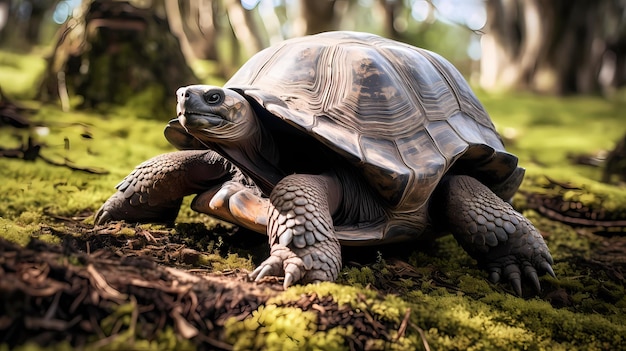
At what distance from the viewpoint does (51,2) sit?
1620 cm

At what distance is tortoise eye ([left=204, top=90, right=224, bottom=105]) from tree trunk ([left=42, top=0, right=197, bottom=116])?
3.58 metres

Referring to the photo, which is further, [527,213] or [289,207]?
[527,213]

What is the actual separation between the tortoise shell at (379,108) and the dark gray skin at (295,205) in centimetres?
18

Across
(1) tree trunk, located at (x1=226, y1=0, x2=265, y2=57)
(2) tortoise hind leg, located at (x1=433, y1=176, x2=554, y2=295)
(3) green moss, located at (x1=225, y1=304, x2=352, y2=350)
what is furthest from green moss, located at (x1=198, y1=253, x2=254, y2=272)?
(1) tree trunk, located at (x1=226, y1=0, x2=265, y2=57)

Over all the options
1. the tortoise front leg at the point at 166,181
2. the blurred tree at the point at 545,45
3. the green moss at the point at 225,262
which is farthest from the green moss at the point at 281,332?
the blurred tree at the point at 545,45

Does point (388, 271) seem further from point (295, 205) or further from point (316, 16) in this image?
point (316, 16)

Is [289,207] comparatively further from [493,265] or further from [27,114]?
[27,114]

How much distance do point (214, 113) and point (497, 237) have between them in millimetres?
1586

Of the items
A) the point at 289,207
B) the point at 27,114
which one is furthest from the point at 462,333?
the point at 27,114

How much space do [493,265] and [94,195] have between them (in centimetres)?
261

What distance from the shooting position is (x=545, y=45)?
1270cm

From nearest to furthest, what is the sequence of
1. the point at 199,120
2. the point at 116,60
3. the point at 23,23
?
the point at 199,120 → the point at 116,60 → the point at 23,23

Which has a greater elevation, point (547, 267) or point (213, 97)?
point (213, 97)

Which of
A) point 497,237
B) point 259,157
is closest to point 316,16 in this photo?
point 259,157
